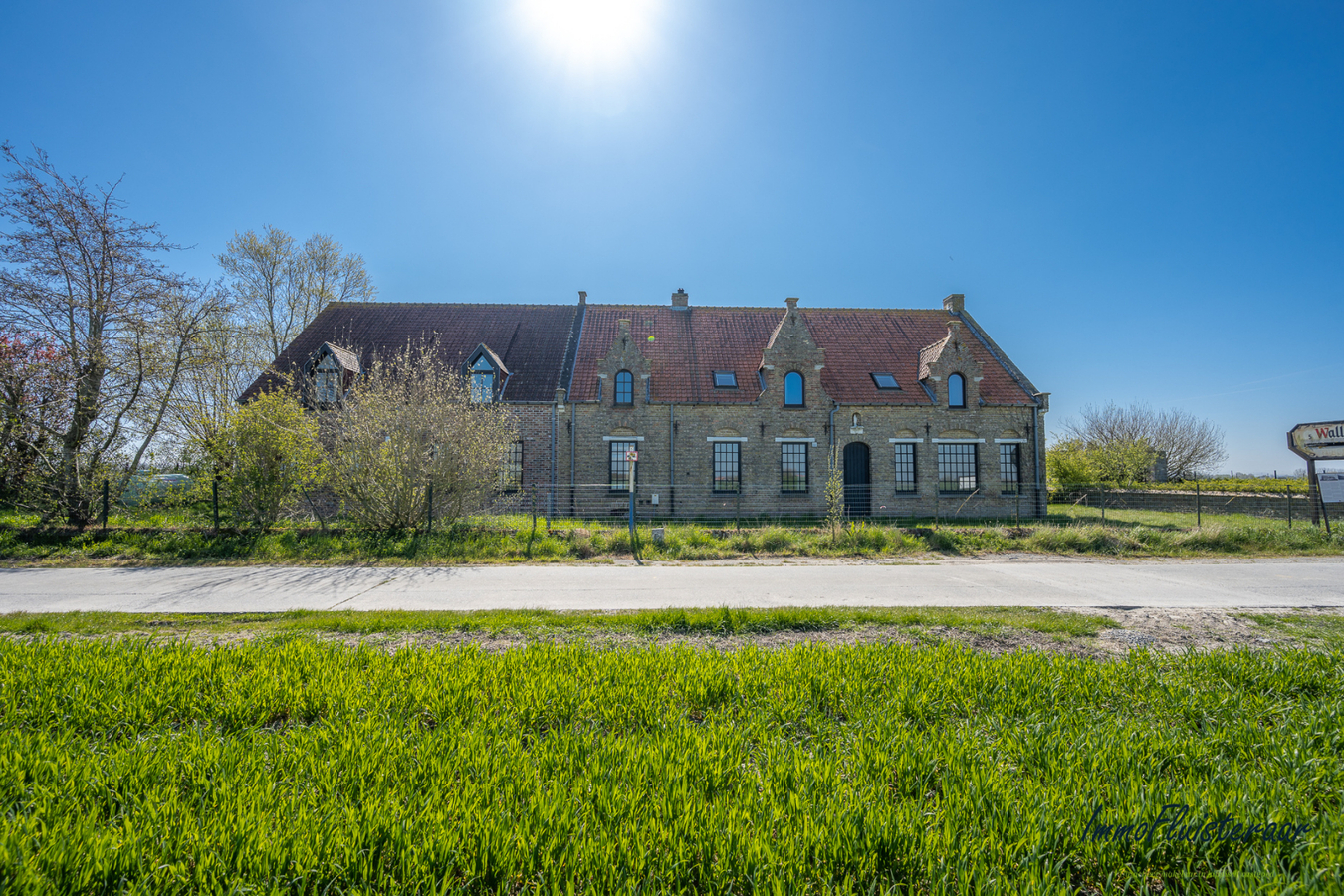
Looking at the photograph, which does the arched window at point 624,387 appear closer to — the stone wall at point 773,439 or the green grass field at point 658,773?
the stone wall at point 773,439

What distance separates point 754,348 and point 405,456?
50.9 feet

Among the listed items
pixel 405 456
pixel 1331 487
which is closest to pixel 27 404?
pixel 405 456

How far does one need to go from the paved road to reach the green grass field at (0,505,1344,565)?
1205mm

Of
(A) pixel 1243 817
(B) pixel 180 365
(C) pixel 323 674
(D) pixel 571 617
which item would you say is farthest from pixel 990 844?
(B) pixel 180 365

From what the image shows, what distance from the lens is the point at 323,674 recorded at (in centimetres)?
411

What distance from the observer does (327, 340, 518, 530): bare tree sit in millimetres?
12969

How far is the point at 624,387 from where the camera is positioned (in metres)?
22.2

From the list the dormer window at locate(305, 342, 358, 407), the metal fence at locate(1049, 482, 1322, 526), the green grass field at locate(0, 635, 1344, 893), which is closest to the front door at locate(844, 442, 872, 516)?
the metal fence at locate(1049, 482, 1322, 526)

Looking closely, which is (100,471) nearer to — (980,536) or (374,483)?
(374,483)

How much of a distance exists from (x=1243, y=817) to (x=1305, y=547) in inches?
681

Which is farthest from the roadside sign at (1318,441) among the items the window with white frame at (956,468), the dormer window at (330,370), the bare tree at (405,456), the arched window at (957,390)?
the dormer window at (330,370)

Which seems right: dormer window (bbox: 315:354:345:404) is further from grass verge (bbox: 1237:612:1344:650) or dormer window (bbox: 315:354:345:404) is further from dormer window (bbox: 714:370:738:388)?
grass verge (bbox: 1237:612:1344:650)

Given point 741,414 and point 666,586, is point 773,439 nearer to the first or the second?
point 741,414

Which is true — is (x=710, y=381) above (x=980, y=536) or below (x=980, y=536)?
above
